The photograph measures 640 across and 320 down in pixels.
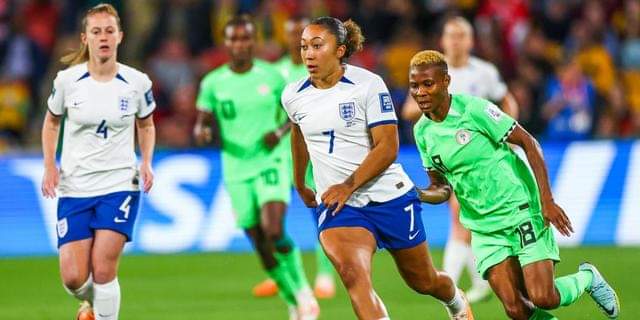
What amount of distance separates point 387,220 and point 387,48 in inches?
450

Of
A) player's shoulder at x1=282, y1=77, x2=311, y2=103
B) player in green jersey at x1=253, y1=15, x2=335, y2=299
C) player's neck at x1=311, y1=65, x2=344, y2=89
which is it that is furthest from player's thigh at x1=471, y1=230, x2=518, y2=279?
player in green jersey at x1=253, y1=15, x2=335, y2=299

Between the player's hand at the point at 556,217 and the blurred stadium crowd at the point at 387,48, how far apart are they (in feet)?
30.7

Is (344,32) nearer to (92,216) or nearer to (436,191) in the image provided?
(436,191)

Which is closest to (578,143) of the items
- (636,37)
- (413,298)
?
(636,37)

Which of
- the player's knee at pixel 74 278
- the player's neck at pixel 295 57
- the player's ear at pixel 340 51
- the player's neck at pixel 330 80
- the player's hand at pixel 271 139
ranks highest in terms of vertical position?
the player's ear at pixel 340 51

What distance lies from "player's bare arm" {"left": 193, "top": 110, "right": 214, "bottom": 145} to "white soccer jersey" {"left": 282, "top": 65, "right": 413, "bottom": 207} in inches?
131

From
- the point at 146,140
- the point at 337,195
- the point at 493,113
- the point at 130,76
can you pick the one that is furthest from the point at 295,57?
the point at 337,195

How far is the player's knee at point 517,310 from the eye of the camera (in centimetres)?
841

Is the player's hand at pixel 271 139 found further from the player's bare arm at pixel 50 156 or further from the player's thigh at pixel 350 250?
the player's thigh at pixel 350 250

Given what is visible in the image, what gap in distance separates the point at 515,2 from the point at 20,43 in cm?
739

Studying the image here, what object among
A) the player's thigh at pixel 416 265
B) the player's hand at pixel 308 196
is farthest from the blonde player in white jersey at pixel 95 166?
the player's thigh at pixel 416 265

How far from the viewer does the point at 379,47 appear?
19500 millimetres

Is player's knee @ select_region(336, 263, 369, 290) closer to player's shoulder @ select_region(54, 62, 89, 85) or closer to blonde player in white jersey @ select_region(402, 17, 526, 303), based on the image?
player's shoulder @ select_region(54, 62, 89, 85)

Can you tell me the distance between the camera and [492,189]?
332 inches
